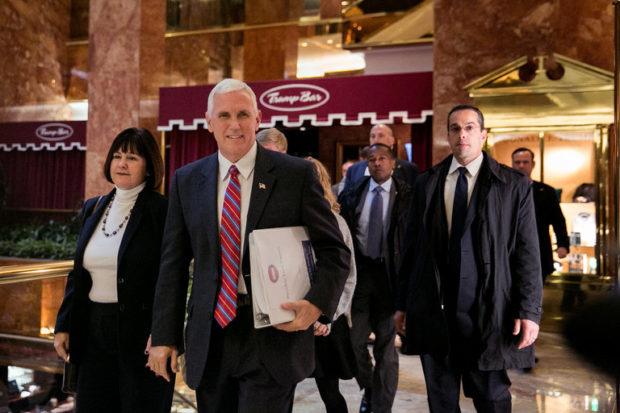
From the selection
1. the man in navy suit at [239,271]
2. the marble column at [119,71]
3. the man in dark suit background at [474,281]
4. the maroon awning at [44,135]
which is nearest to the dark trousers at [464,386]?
the man in dark suit background at [474,281]

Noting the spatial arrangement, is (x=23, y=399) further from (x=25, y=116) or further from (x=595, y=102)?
(x=25, y=116)

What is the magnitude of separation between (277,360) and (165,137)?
8.42 metres

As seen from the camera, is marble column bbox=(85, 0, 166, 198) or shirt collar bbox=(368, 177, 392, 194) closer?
→ shirt collar bbox=(368, 177, 392, 194)

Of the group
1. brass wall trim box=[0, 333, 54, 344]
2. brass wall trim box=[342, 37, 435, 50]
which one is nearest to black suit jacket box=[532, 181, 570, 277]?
brass wall trim box=[0, 333, 54, 344]

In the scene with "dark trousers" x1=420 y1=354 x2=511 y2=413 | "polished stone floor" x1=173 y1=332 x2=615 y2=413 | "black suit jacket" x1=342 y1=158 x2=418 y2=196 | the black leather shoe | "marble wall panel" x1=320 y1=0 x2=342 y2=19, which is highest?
"marble wall panel" x1=320 y1=0 x2=342 y2=19

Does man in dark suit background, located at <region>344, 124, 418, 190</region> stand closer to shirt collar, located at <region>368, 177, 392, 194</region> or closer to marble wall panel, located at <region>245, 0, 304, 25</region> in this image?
shirt collar, located at <region>368, 177, 392, 194</region>

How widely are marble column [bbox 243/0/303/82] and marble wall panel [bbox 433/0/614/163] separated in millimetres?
5425

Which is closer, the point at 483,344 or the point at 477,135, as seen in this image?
the point at 483,344

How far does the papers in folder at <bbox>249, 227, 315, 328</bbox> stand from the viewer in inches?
71.5

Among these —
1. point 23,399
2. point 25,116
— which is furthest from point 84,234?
point 25,116

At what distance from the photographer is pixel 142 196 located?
2572 millimetres

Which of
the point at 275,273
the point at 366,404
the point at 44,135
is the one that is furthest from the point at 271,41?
the point at 275,273

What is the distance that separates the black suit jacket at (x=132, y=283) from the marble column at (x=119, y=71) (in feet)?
23.8

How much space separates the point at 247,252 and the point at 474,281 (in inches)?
46.1
